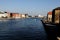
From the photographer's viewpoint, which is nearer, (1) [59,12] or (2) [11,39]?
(2) [11,39]

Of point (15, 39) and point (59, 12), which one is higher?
point (59, 12)

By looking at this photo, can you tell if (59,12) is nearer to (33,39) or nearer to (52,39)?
(33,39)

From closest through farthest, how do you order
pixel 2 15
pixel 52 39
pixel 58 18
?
pixel 52 39 < pixel 58 18 < pixel 2 15

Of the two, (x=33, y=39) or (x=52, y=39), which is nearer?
(x=52, y=39)

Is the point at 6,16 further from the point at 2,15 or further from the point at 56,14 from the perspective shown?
the point at 56,14

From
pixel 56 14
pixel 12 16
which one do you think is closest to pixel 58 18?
pixel 56 14

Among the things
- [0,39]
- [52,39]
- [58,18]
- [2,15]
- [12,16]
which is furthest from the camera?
[12,16]

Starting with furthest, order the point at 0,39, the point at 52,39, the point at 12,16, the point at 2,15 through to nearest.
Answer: the point at 12,16
the point at 2,15
the point at 0,39
the point at 52,39

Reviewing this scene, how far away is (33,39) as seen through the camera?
20156 millimetres

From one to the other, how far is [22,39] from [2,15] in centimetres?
10729

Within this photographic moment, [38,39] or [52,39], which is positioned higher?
[52,39]

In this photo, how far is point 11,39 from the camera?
20.1 meters

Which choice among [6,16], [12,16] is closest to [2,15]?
[6,16]

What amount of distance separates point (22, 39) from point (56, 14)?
1777cm
